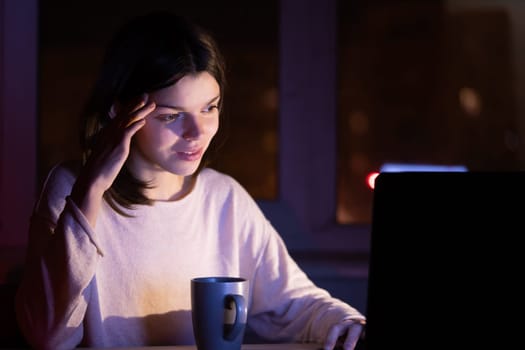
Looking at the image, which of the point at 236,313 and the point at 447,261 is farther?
the point at 236,313

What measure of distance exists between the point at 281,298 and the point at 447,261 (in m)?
0.71

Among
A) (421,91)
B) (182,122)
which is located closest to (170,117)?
(182,122)

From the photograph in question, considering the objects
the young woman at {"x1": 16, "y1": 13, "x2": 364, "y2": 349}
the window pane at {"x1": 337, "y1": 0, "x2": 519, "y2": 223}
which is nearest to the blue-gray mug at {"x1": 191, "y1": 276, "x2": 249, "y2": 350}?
the young woman at {"x1": 16, "y1": 13, "x2": 364, "y2": 349}

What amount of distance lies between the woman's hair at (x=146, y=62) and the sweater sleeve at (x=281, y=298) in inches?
15.4

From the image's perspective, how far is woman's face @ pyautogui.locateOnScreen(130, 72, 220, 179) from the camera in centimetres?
131

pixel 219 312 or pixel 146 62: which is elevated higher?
pixel 146 62

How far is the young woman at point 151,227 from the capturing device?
121 centimetres

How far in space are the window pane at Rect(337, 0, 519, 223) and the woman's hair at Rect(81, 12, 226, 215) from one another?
69 centimetres

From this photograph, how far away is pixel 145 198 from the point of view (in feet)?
4.90

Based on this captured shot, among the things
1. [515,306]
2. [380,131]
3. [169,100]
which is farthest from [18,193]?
[380,131]

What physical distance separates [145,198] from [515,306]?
0.87 m

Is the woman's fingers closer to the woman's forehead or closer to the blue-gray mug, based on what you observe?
the woman's forehead

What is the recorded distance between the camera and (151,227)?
4.90ft

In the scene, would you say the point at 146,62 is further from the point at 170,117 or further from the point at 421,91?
the point at 421,91
